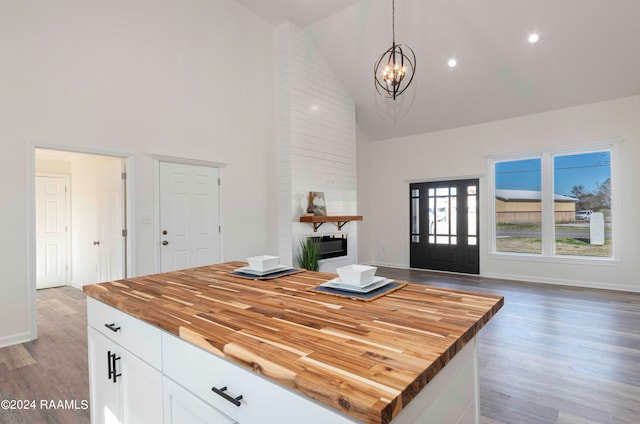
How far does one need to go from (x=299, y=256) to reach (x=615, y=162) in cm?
518

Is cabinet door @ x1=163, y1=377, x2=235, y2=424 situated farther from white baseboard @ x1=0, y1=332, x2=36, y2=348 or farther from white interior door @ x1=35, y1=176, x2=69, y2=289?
white interior door @ x1=35, y1=176, x2=69, y2=289

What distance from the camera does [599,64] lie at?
4.60 m

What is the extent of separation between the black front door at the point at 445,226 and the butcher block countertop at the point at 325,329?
5523 millimetres

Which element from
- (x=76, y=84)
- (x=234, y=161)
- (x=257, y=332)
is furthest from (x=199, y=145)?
(x=257, y=332)

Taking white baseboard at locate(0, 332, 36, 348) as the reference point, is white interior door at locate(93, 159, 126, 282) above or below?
above

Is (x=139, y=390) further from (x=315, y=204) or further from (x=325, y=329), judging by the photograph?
(x=315, y=204)

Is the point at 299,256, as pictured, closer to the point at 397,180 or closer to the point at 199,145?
the point at 199,145

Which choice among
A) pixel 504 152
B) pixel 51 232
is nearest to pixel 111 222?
pixel 51 232

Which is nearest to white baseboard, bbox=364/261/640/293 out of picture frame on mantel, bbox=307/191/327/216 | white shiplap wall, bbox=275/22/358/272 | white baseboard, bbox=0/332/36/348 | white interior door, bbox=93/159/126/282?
white shiplap wall, bbox=275/22/358/272

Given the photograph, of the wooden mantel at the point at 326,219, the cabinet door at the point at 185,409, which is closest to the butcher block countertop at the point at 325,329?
the cabinet door at the point at 185,409

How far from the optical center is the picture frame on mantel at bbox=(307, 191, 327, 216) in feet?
18.6

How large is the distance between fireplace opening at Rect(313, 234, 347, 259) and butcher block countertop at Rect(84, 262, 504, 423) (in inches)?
167

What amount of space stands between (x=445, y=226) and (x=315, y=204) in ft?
9.44

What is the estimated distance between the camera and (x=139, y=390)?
4.22 feet
